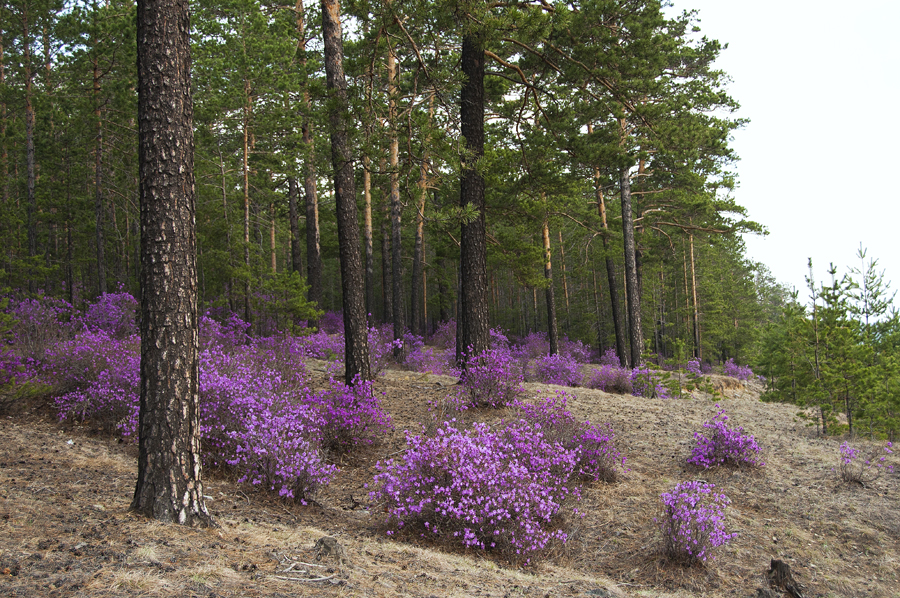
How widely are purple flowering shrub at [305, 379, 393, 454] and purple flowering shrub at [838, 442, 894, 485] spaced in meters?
5.90

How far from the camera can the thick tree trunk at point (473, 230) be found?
9125 mm

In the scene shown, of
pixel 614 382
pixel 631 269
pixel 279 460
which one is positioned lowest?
pixel 614 382

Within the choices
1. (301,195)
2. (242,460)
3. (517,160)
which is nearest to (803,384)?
(517,160)

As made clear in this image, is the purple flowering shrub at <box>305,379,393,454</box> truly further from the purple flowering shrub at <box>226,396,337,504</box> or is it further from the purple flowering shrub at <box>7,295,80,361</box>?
the purple flowering shrub at <box>7,295,80,361</box>

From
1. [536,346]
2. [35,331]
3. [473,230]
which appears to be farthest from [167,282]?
[536,346]

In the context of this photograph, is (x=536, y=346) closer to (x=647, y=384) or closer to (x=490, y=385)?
(x=647, y=384)

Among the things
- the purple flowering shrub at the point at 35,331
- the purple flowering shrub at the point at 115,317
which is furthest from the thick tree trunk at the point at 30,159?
the purple flowering shrub at the point at 35,331

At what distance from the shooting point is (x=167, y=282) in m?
3.86

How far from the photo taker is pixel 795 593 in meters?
4.31

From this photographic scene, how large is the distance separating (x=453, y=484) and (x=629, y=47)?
33.6 feet

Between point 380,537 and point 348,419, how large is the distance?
2.30 meters

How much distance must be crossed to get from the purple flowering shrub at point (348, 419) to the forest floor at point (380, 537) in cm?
28

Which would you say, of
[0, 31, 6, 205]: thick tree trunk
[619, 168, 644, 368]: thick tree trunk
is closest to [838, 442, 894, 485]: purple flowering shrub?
[619, 168, 644, 368]: thick tree trunk

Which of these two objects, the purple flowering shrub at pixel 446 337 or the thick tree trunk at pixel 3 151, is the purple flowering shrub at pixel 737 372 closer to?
the purple flowering shrub at pixel 446 337
